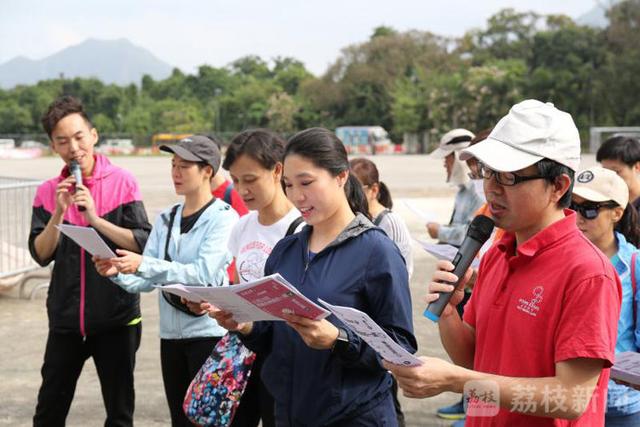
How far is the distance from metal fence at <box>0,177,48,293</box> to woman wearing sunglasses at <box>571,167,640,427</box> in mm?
6749

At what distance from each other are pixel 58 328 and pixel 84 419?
1.57 meters

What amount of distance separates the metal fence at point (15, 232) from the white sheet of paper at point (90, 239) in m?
5.30

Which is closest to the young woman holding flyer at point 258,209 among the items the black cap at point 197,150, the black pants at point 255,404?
the black pants at point 255,404

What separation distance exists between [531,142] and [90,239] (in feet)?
6.97

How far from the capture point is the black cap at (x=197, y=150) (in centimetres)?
384

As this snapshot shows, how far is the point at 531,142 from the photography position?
6.46 ft

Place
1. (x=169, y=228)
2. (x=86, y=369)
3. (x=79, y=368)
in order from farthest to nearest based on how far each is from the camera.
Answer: (x=86, y=369), (x=79, y=368), (x=169, y=228)

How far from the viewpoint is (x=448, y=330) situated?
7.52ft

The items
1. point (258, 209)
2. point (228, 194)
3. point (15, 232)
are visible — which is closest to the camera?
point (258, 209)

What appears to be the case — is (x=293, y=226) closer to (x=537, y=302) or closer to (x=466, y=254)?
(x=466, y=254)

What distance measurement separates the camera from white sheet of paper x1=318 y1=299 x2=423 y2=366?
1891mm

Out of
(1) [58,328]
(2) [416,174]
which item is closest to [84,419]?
(1) [58,328]

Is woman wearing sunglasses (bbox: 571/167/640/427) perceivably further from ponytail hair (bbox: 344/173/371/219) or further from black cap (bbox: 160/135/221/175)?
black cap (bbox: 160/135/221/175)

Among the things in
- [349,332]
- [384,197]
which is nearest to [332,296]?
[349,332]
